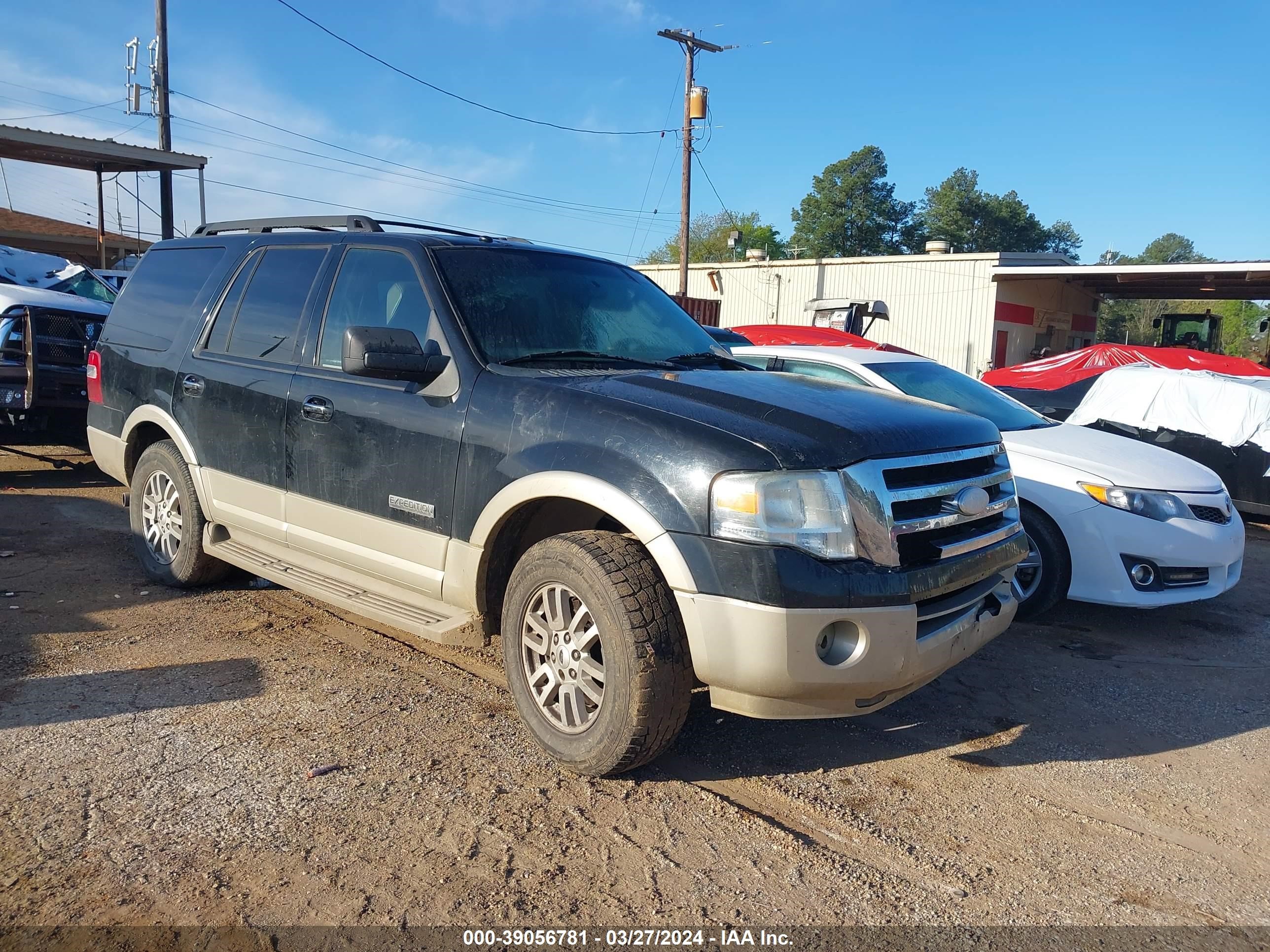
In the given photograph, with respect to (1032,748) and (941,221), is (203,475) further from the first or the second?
(941,221)

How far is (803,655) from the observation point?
2.95 metres

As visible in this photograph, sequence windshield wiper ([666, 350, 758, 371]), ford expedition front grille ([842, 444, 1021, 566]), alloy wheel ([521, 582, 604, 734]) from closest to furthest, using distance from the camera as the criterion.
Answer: ford expedition front grille ([842, 444, 1021, 566]), alloy wheel ([521, 582, 604, 734]), windshield wiper ([666, 350, 758, 371])

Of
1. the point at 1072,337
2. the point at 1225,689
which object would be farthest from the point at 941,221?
the point at 1225,689

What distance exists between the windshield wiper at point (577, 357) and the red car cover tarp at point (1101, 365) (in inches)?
384

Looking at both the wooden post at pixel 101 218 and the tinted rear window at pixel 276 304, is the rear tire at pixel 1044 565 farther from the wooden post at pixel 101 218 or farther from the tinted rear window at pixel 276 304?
the wooden post at pixel 101 218

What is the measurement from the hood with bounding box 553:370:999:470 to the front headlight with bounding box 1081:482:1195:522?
5.93ft

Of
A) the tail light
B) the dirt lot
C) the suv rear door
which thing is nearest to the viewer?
the dirt lot

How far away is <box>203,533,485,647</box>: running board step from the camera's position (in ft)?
12.2

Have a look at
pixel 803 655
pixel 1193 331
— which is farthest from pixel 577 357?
pixel 1193 331

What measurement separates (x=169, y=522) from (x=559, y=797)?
339 centimetres

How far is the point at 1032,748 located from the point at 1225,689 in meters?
1.50

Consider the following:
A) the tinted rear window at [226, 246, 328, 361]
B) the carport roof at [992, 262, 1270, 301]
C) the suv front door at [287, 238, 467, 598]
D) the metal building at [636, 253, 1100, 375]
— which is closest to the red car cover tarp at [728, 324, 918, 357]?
the tinted rear window at [226, 246, 328, 361]

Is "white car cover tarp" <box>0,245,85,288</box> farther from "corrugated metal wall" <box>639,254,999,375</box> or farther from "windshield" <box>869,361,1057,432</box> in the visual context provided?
"corrugated metal wall" <box>639,254,999,375</box>

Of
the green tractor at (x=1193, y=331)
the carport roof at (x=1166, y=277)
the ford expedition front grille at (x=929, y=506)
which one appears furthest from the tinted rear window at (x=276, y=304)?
the carport roof at (x=1166, y=277)
